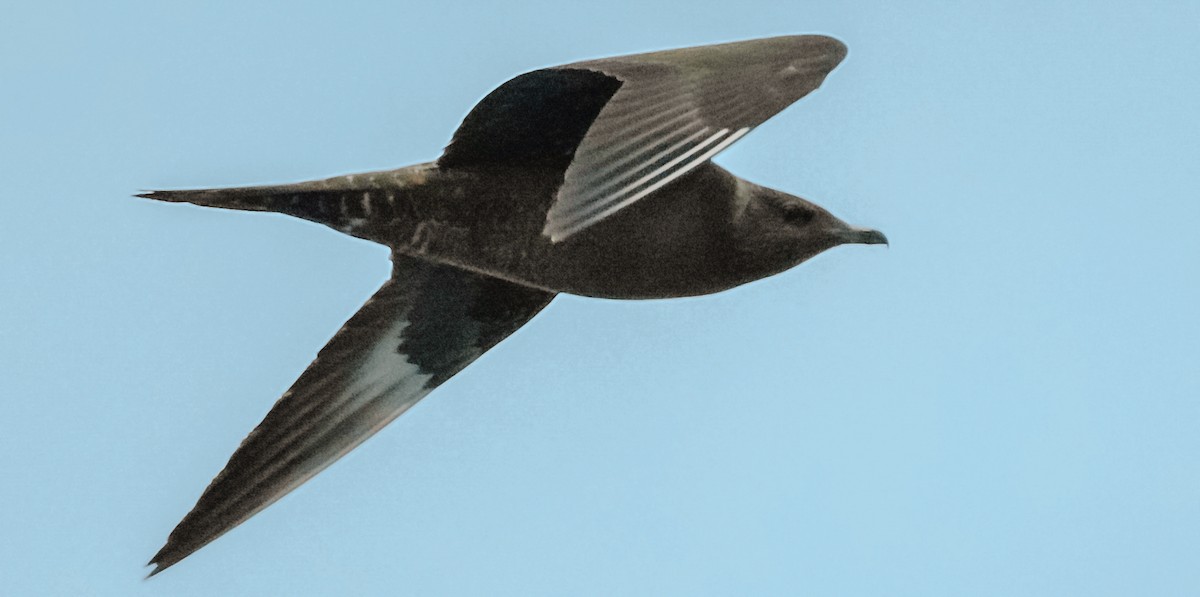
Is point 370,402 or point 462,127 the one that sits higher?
point 462,127

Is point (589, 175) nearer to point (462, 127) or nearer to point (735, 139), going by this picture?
point (735, 139)

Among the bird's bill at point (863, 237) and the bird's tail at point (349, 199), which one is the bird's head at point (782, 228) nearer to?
the bird's bill at point (863, 237)

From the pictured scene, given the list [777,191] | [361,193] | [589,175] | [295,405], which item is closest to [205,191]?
[361,193]

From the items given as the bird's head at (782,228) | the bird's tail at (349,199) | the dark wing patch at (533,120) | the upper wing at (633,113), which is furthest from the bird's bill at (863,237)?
the bird's tail at (349,199)

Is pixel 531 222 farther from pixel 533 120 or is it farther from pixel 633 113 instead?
pixel 633 113

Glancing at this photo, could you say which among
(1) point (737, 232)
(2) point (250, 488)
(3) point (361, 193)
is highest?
(3) point (361, 193)
